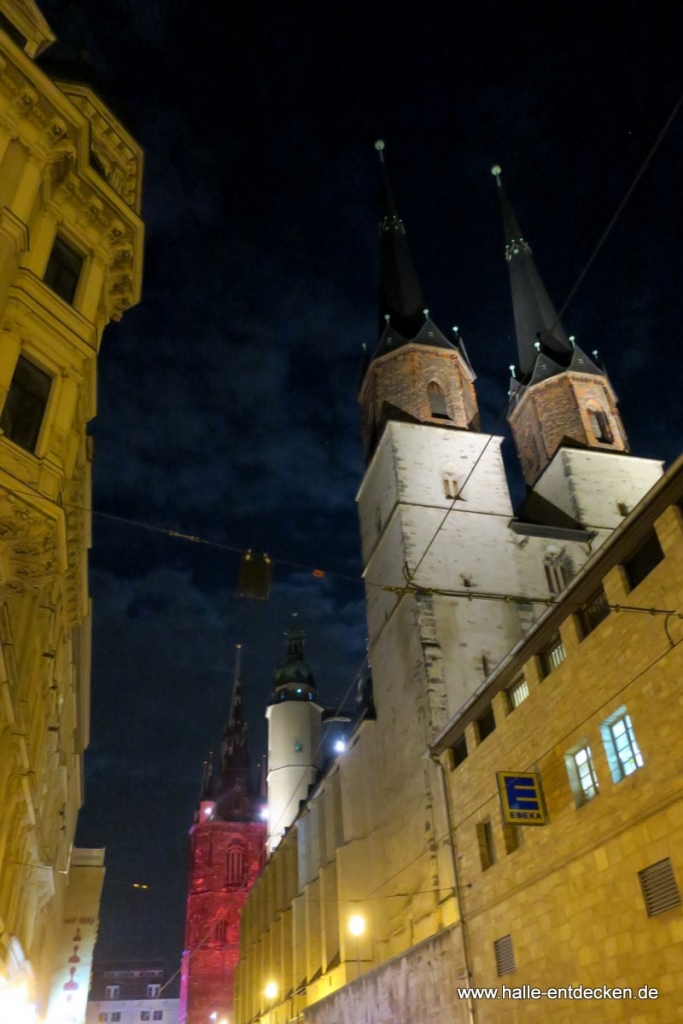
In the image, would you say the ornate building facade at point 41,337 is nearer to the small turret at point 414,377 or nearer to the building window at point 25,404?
the building window at point 25,404

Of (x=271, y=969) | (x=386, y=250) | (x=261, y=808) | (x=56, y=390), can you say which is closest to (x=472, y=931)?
(x=56, y=390)

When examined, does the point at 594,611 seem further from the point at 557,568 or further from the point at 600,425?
the point at 600,425

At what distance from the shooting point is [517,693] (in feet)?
50.8

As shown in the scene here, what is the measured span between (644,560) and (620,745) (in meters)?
2.87

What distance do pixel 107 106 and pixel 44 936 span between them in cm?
2544

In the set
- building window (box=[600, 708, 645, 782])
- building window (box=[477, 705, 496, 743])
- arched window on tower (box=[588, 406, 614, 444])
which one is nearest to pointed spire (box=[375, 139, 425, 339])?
arched window on tower (box=[588, 406, 614, 444])

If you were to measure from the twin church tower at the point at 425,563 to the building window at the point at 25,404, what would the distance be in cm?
1055

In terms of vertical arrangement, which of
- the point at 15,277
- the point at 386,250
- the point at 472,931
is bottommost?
the point at 472,931

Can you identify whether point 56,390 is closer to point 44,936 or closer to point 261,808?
point 44,936

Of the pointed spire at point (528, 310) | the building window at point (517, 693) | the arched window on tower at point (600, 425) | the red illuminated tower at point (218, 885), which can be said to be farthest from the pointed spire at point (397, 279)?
the red illuminated tower at point (218, 885)

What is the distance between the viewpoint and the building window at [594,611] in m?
13.1

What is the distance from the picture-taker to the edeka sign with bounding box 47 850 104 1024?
27734 millimetres

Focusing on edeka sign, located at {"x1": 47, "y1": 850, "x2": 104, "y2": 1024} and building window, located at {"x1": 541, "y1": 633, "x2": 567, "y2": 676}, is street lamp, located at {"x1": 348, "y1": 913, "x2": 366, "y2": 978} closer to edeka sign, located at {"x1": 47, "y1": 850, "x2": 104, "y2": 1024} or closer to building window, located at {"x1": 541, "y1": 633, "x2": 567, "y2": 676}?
edeka sign, located at {"x1": 47, "y1": 850, "x2": 104, "y2": 1024}

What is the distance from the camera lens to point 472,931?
51.1 ft
